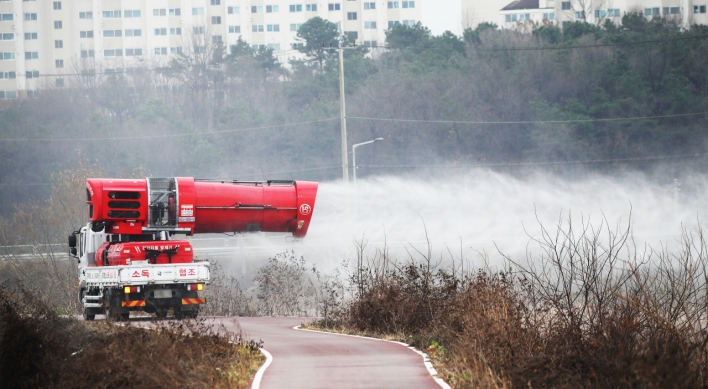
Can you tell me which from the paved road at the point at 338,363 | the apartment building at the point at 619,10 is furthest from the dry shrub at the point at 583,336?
the apartment building at the point at 619,10

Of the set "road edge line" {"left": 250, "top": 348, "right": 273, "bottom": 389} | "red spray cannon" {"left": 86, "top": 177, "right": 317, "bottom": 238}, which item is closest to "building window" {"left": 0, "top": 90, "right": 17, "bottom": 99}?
"red spray cannon" {"left": 86, "top": 177, "right": 317, "bottom": 238}

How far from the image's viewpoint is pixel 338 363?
16750mm

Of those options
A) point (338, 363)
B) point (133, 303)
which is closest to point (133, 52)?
point (133, 303)

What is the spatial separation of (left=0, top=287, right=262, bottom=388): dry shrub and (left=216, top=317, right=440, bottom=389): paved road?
2.20 ft

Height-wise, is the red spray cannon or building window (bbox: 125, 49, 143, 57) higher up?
building window (bbox: 125, 49, 143, 57)

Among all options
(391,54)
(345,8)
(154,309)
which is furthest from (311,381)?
(345,8)

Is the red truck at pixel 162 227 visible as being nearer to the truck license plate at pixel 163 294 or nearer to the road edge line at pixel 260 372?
the truck license plate at pixel 163 294

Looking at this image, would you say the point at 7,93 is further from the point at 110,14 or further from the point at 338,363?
the point at 338,363

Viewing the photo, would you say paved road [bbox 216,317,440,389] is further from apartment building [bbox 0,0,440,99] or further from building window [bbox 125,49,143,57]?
building window [bbox 125,49,143,57]

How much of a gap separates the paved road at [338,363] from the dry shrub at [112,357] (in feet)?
2.20

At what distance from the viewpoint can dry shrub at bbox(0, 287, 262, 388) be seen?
13.4 meters

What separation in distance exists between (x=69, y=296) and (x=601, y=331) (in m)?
27.5

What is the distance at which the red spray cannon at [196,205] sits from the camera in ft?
79.6

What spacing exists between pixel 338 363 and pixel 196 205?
9.43 meters
